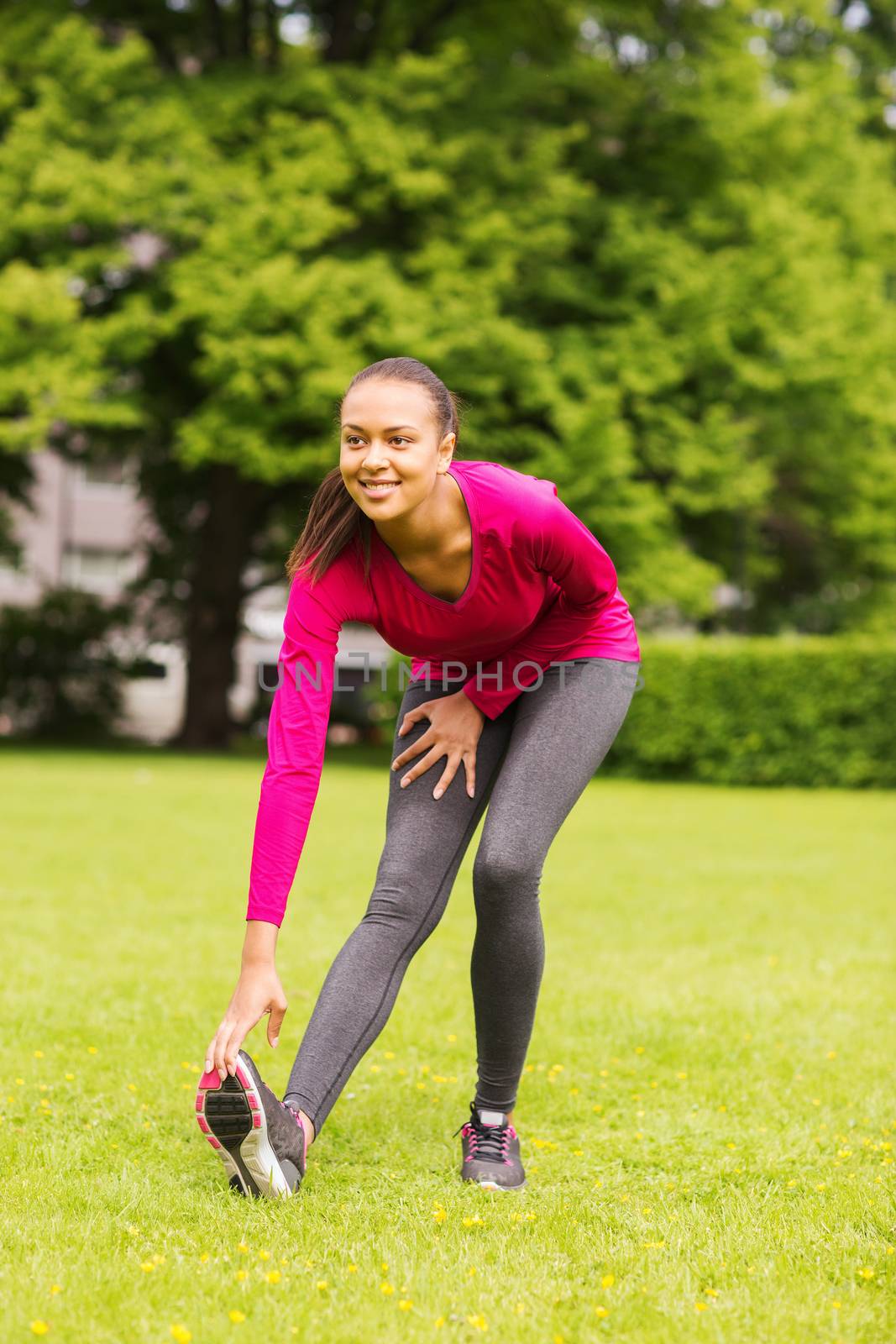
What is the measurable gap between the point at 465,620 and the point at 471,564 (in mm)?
153

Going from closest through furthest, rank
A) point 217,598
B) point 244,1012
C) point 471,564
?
1. point 244,1012
2. point 471,564
3. point 217,598

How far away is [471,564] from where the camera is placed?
3.45 metres

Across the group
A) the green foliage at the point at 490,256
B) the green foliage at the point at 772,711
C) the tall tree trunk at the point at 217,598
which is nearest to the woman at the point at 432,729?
the green foliage at the point at 772,711

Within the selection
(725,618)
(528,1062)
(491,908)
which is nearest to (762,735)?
(725,618)

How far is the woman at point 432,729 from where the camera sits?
3.25 m

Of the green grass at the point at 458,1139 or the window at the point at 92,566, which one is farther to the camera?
the window at the point at 92,566

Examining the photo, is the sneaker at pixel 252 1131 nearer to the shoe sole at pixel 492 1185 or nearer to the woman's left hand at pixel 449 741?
the shoe sole at pixel 492 1185

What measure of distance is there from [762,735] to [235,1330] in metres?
15.9

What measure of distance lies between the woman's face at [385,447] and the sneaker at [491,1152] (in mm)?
1625

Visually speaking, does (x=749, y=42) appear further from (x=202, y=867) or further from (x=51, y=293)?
(x=202, y=867)

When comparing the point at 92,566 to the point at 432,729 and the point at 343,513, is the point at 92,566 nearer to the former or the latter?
the point at 432,729

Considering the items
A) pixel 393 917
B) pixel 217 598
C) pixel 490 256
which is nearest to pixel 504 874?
pixel 393 917

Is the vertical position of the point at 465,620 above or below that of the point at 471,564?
below

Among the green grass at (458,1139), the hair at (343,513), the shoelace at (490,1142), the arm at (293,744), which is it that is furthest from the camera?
the shoelace at (490,1142)
